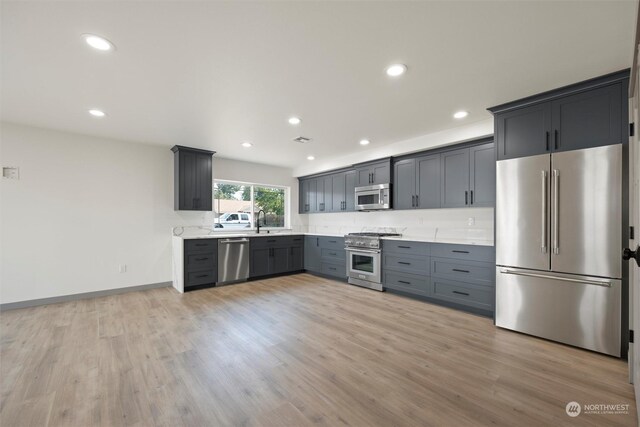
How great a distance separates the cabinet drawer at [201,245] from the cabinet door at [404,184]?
334 cm

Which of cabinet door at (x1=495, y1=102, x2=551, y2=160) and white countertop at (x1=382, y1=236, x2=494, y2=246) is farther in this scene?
white countertop at (x1=382, y1=236, x2=494, y2=246)

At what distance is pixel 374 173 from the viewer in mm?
5219

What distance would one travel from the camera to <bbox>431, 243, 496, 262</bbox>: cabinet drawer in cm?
344

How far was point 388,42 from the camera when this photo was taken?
2.02 meters

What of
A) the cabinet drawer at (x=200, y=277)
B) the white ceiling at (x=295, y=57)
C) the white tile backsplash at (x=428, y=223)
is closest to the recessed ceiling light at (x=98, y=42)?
the white ceiling at (x=295, y=57)

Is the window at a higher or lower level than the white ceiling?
lower

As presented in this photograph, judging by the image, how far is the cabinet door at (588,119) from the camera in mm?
2479

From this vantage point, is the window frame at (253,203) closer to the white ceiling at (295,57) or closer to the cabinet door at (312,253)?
the cabinet door at (312,253)

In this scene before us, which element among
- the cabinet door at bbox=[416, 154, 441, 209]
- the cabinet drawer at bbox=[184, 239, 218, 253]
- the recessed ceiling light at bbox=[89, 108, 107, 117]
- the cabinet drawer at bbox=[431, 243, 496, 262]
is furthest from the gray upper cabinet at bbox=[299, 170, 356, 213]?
the recessed ceiling light at bbox=[89, 108, 107, 117]

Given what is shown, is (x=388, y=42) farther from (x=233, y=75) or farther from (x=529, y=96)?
(x=529, y=96)

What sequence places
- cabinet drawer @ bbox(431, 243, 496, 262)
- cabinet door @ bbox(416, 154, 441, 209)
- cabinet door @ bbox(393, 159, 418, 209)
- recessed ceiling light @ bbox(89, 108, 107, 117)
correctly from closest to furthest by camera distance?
recessed ceiling light @ bbox(89, 108, 107, 117) < cabinet drawer @ bbox(431, 243, 496, 262) < cabinet door @ bbox(416, 154, 441, 209) < cabinet door @ bbox(393, 159, 418, 209)

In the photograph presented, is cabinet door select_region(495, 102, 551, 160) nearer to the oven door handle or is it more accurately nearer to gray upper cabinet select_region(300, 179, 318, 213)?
the oven door handle

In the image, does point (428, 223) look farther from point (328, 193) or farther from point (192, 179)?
point (192, 179)

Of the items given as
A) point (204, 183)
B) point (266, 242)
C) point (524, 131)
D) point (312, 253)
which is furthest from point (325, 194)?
point (524, 131)
